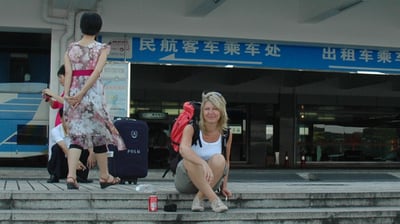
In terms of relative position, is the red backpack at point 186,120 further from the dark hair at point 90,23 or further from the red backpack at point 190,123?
the dark hair at point 90,23

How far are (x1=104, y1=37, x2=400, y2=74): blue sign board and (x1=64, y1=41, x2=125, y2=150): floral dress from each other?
23.0 feet

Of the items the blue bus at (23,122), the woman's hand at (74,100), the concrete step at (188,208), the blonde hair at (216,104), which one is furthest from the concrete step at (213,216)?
the blue bus at (23,122)

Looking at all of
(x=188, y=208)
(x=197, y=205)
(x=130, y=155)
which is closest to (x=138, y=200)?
(x=188, y=208)

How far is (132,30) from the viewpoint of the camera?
40.8 ft

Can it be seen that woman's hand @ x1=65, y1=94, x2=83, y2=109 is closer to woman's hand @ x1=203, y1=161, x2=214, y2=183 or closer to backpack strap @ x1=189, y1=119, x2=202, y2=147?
backpack strap @ x1=189, y1=119, x2=202, y2=147

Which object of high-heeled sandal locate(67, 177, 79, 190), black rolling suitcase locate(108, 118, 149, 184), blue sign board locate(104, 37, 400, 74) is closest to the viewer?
high-heeled sandal locate(67, 177, 79, 190)

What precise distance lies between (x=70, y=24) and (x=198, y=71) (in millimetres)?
7522

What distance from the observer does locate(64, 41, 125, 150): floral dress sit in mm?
5676

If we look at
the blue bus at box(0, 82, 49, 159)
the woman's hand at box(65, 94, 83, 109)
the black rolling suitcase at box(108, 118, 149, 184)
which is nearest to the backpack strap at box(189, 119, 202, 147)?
the woman's hand at box(65, 94, 83, 109)

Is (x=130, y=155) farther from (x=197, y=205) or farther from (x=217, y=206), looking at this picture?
(x=217, y=206)

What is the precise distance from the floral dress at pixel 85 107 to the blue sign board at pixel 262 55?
23.0 feet

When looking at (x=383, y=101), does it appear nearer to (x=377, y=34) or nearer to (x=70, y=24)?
(x=377, y=34)

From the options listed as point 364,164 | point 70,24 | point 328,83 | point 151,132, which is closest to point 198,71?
point 151,132

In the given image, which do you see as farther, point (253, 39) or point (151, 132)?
point (151, 132)
